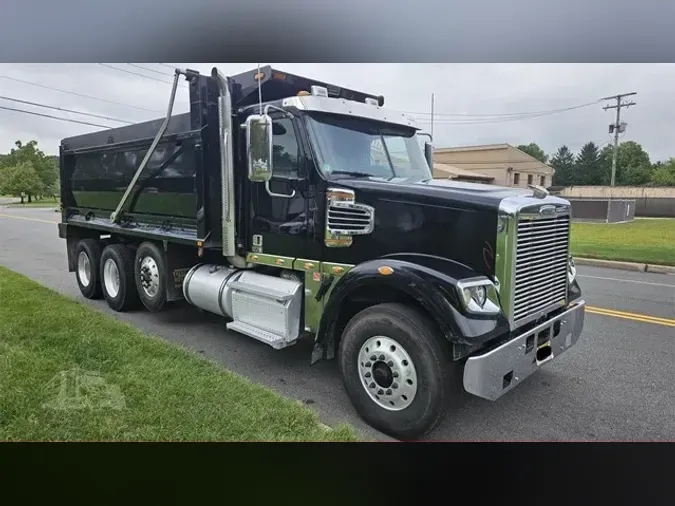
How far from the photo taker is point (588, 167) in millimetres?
3590

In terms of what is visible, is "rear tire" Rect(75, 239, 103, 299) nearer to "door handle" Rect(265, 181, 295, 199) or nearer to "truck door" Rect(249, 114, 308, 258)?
"truck door" Rect(249, 114, 308, 258)

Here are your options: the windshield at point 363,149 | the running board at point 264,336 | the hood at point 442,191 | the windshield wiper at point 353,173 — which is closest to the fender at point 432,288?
the hood at point 442,191

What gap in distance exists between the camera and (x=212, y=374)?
3803 mm

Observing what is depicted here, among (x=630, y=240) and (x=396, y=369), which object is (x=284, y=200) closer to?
(x=396, y=369)

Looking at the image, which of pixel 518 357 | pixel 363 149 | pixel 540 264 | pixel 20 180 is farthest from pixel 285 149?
pixel 20 180

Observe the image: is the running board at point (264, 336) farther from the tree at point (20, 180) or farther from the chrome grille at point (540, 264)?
the tree at point (20, 180)

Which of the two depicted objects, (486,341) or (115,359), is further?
(115,359)

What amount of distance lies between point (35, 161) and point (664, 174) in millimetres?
6054

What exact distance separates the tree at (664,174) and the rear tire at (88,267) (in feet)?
21.8

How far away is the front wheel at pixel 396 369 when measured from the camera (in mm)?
3047

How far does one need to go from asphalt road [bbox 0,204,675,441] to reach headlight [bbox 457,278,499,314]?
3.01 ft

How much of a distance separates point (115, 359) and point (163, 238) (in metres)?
1.69
